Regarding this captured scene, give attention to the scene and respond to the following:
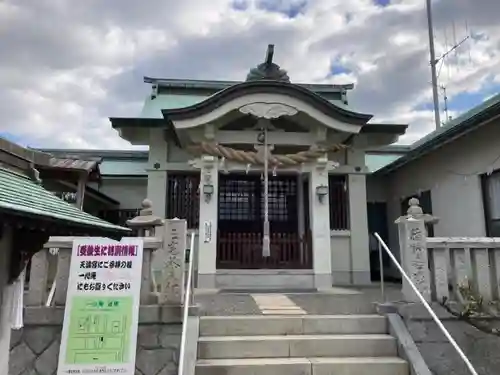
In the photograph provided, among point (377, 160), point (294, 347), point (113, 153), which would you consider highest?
point (113, 153)

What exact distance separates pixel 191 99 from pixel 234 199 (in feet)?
15.1

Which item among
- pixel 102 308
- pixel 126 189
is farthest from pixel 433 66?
pixel 102 308

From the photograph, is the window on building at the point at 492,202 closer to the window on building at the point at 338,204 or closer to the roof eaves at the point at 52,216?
the window on building at the point at 338,204

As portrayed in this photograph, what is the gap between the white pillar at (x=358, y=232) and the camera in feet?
36.1

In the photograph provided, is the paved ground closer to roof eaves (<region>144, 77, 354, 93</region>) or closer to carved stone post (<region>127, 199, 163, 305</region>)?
carved stone post (<region>127, 199, 163, 305</region>)

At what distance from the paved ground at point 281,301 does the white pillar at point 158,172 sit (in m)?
2.73

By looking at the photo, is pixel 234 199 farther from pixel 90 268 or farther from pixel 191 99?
pixel 90 268

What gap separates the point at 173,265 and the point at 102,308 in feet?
3.31

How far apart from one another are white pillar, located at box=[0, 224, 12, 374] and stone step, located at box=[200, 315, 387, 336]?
2.57 meters

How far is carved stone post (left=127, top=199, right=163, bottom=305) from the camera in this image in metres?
5.38

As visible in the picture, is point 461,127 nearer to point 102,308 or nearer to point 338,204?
point 338,204

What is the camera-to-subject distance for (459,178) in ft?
32.1

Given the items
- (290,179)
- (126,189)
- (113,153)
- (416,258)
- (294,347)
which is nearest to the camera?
(294,347)

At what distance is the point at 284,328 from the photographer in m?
5.73
